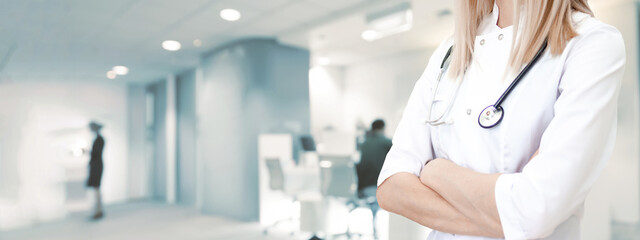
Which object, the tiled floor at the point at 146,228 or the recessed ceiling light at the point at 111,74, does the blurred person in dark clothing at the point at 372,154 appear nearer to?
the tiled floor at the point at 146,228

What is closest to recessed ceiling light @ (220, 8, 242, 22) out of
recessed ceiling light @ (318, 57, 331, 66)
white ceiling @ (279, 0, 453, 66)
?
white ceiling @ (279, 0, 453, 66)

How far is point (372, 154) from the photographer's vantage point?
315cm

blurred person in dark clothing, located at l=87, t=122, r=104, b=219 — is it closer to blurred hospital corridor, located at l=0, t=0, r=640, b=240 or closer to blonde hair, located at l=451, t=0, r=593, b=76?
blurred hospital corridor, located at l=0, t=0, r=640, b=240

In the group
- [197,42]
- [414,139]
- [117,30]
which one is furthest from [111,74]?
[414,139]

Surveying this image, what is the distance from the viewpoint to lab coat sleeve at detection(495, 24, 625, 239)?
545mm

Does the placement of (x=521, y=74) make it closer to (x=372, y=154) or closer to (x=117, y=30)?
(x=372, y=154)

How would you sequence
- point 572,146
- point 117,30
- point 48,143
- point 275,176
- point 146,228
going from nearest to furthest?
point 572,146 → point 48,143 → point 117,30 → point 146,228 → point 275,176

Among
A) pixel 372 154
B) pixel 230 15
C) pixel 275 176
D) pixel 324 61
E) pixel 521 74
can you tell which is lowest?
pixel 275 176

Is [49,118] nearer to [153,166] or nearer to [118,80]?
[118,80]

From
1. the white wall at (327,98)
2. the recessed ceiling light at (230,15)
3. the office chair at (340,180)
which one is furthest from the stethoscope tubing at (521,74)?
the recessed ceiling light at (230,15)

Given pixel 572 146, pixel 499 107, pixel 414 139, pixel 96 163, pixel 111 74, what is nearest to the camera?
pixel 572 146

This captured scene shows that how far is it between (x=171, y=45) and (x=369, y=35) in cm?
204

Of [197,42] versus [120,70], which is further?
[197,42]

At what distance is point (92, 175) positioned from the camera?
2.38m
